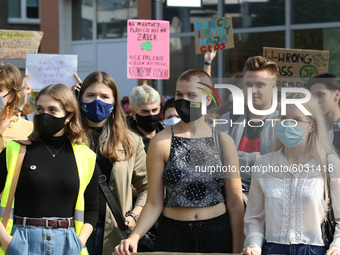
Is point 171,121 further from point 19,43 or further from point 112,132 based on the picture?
point 19,43

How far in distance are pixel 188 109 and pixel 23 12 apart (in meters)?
18.6

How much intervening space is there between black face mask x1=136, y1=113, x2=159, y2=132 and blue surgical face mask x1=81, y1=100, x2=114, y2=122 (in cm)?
86

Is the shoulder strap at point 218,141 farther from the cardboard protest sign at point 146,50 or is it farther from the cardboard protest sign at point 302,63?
the cardboard protest sign at point 146,50

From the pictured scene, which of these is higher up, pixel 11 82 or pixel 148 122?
pixel 11 82

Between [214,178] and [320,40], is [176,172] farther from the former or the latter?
[320,40]

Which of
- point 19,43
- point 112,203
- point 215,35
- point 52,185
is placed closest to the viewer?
point 52,185

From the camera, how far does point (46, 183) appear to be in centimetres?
329

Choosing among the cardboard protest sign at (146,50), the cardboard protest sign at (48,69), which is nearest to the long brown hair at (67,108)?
the cardboard protest sign at (48,69)

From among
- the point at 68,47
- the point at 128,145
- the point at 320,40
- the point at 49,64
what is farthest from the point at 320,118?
the point at 68,47

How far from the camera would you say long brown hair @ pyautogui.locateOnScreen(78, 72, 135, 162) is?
3.94 m

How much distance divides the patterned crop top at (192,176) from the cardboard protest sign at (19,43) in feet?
13.6

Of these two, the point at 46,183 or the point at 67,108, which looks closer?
the point at 46,183

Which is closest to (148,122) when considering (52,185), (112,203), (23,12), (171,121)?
(171,121)

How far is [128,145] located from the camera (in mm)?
Answer: 4086
